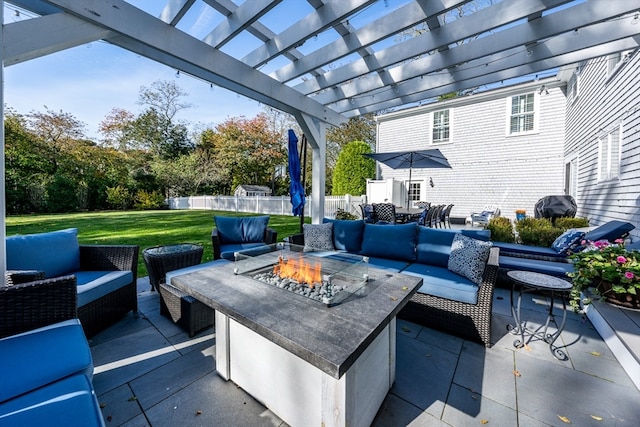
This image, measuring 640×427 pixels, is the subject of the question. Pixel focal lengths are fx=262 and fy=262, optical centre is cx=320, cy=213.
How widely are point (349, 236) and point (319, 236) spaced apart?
495 mm

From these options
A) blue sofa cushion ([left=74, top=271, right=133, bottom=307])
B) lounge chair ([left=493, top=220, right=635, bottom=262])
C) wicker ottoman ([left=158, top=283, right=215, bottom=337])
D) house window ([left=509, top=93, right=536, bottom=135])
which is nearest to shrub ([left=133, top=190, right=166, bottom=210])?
blue sofa cushion ([left=74, top=271, right=133, bottom=307])

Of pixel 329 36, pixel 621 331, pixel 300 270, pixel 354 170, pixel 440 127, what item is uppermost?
pixel 440 127

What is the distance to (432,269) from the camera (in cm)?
318

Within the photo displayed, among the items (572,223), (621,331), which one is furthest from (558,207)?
(621,331)

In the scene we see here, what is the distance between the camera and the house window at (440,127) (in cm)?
1080

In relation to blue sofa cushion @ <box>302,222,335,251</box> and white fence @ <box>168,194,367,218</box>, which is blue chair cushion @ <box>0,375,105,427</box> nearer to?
blue sofa cushion @ <box>302,222,335,251</box>

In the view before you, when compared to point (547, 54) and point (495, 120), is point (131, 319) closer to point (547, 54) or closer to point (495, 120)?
point (547, 54)

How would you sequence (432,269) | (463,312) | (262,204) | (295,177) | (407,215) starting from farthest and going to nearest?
(262,204) → (407,215) → (295,177) → (432,269) → (463,312)

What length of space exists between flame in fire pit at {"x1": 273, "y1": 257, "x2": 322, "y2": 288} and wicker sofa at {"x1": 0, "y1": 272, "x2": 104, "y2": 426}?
1.31 metres

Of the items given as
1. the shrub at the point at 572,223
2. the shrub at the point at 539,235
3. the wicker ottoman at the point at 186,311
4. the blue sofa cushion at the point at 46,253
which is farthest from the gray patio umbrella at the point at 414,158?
the blue sofa cushion at the point at 46,253

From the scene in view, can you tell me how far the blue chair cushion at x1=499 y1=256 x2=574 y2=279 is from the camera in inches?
129

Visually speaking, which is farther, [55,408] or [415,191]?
[415,191]

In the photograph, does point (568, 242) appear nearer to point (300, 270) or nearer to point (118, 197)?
point (300, 270)

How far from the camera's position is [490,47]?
345 centimetres
